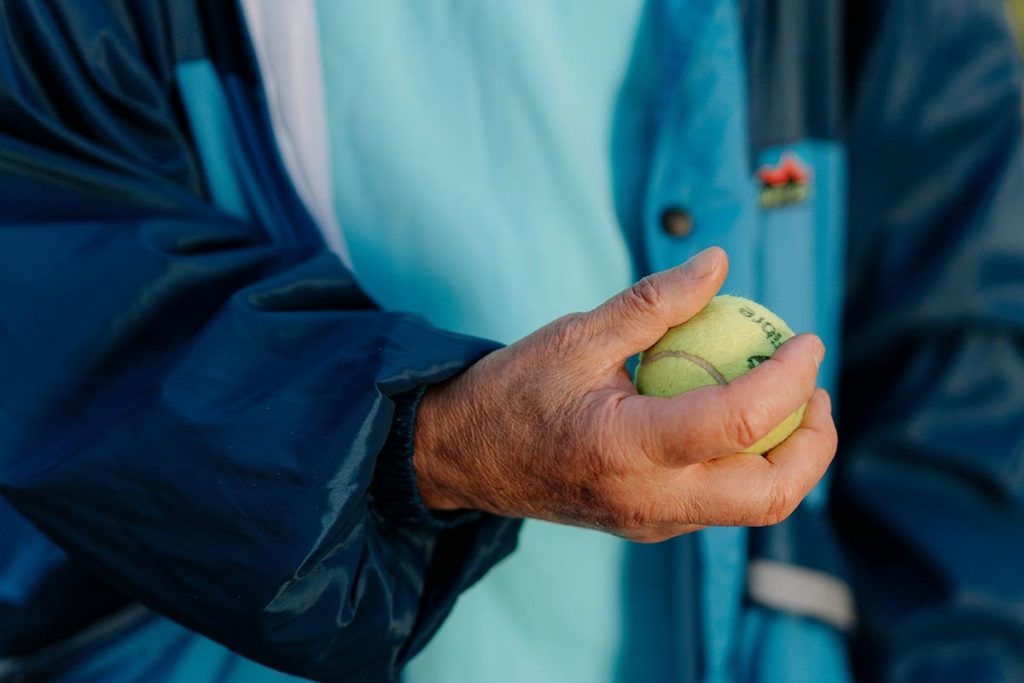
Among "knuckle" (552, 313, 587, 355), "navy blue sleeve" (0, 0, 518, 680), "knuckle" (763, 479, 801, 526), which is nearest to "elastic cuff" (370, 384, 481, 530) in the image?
"navy blue sleeve" (0, 0, 518, 680)

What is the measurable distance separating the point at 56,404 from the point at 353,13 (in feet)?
2.32

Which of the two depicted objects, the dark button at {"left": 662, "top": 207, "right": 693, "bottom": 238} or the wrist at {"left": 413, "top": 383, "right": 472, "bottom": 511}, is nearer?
the wrist at {"left": 413, "top": 383, "right": 472, "bottom": 511}

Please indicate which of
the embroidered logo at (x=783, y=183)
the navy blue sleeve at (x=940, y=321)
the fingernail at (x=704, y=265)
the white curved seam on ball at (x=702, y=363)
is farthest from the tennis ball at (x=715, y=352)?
the navy blue sleeve at (x=940, y=321)

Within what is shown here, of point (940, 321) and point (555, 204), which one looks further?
point (940, 321)

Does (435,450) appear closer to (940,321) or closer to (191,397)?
(191,397)


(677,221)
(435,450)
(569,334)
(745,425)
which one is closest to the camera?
(745,425)

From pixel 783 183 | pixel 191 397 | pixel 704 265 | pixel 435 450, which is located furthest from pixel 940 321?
pixel 191 397

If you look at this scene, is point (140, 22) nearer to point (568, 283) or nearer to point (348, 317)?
point (348, 317)

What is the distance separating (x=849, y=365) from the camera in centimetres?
162

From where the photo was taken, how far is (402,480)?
103 cm

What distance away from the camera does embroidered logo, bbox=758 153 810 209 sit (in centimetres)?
145

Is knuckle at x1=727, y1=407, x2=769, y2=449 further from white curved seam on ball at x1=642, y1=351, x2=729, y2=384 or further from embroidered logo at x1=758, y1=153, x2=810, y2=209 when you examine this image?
embroidered logo at x1=758, y1=153, x2=810, y2=209

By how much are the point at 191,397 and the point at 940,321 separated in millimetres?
1197

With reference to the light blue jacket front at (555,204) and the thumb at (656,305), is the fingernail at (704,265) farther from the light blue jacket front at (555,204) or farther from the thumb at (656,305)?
the light blue jacket front at (555,204)
